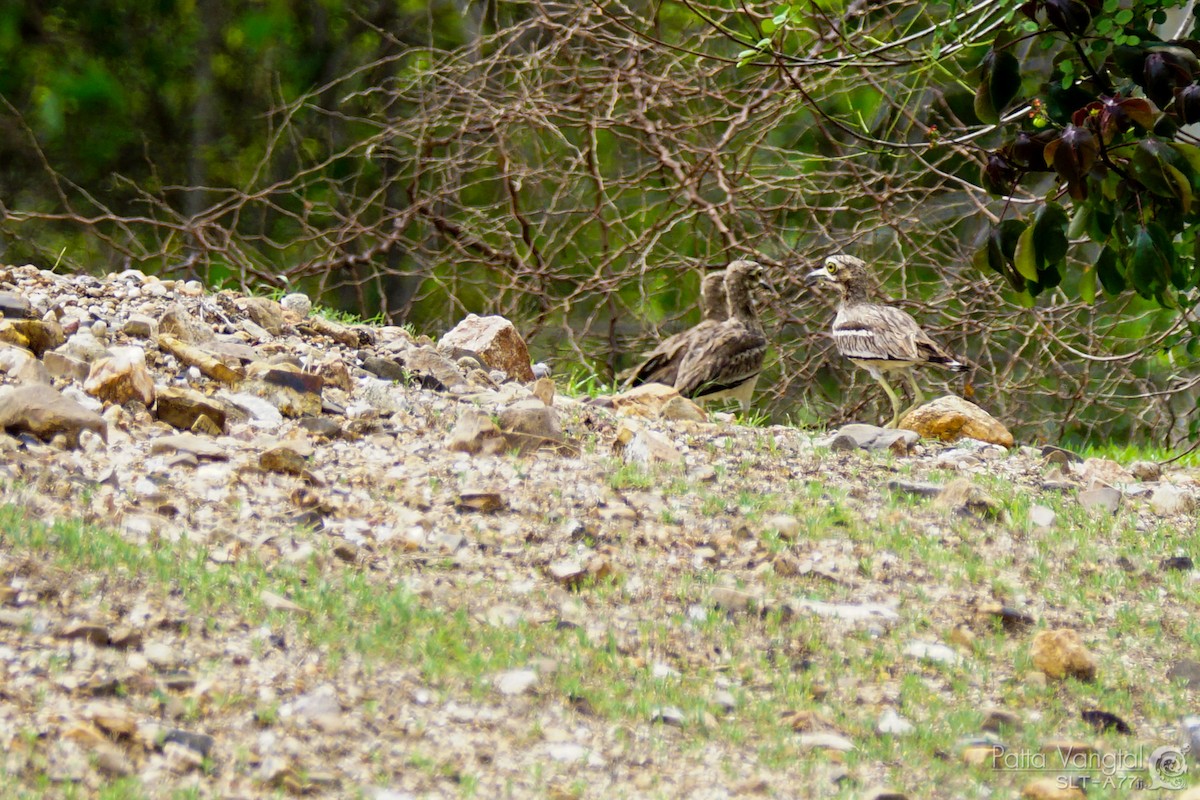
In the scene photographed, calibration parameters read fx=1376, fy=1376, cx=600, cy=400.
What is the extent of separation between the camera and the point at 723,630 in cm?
413

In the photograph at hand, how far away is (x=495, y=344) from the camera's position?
25.1 ft

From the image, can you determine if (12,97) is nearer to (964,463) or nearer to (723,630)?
(964,463)

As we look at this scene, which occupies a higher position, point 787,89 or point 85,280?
point 787,89

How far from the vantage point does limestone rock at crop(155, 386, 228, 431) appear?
217 inches

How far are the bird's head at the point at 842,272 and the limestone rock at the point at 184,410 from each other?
498 centimetres

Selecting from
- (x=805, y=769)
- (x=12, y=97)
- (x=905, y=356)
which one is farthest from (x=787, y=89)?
(x=12, y=97)

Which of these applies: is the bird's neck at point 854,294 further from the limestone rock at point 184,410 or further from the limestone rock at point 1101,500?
the limestone rock at point 184,410

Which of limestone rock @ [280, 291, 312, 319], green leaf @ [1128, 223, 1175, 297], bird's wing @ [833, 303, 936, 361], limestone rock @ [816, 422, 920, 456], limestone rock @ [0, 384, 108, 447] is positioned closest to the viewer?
green leaf @ [1128, 223, 1175, 297]

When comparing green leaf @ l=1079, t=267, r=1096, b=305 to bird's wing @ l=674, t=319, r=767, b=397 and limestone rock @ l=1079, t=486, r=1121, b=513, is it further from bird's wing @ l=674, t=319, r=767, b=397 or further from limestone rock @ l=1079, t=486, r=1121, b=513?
bird's wing @ l=674, t=319, r=767, b=397

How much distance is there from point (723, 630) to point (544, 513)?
1051 millimetres

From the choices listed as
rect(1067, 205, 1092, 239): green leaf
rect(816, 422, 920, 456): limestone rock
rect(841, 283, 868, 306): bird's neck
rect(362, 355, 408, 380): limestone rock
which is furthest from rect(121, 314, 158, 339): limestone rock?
rect(841, 283, 868, 306): bird's neck

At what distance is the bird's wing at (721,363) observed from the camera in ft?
30.2

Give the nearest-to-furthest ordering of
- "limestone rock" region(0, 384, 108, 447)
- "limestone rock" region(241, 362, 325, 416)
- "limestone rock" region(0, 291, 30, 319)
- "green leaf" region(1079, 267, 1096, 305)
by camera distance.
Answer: "green leaf" region(1079, 267, 1096, 305)
"limestone rock" region(0, 384, 108, 447)
"limestone rock" region(241, 362, 325, 416)
"limestone rock" region(0, 291, 30, 319)
